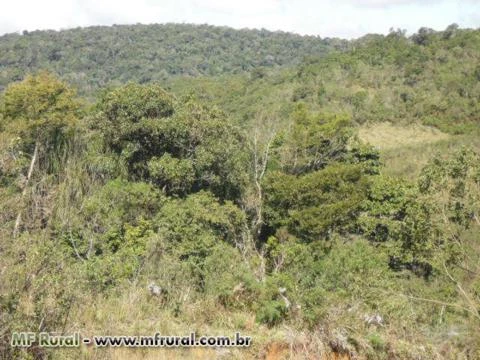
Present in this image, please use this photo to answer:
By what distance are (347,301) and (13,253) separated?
3.86 metres

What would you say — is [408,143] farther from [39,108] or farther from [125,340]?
[125,340]

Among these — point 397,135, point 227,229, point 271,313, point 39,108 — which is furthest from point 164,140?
point 397,135

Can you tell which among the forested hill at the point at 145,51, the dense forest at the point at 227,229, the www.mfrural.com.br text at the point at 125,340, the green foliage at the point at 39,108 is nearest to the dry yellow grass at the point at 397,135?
the dense forest at the point at 227,229

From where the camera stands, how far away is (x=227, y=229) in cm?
1427

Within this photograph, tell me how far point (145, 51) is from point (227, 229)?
82.4 meters

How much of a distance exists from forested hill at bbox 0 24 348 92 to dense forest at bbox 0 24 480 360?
52.1 meters

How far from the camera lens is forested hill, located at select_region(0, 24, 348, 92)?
79500mm

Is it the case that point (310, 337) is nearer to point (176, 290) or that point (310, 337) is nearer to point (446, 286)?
point (176, 290)

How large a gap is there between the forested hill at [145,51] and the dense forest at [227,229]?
52134 mm

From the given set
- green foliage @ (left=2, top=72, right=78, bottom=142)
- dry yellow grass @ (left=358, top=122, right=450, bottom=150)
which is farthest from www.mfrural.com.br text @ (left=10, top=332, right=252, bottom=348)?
dry yellow grass @ (left=358, top=122, right=450, bottom=150)

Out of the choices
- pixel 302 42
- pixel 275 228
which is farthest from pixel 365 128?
pixel 302 42

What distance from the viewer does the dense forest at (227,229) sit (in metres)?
5.10

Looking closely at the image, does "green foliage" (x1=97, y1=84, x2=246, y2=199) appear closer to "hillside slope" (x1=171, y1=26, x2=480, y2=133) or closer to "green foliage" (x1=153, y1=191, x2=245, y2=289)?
"green foliage" (x1=153, y1=191, x2=245, y2=289)

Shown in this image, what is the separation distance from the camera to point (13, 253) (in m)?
3.90
